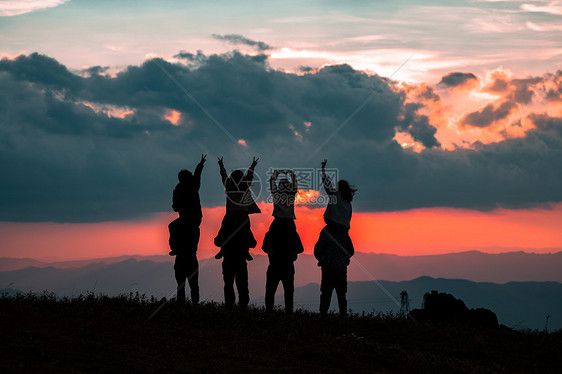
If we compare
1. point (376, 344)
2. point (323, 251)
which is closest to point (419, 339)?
point (376, 344)

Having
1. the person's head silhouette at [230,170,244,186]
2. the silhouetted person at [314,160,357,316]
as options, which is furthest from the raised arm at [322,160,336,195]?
the person's head silhouette at [230,170,244,186]

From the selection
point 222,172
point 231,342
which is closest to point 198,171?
point 222,172

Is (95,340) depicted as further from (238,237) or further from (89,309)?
(238,237)

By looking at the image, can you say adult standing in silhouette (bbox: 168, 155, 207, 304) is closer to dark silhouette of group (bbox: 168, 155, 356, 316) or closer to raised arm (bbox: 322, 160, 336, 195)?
dark silhouette of group (bbox: 168, 155, 356, 316)

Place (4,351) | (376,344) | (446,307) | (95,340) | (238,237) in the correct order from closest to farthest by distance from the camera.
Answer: (4,351), (95,340), (376,344), (238,237), (446,307)

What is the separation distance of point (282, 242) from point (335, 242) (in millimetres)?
1486

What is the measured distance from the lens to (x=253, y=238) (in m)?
16.7

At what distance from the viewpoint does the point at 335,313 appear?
1827 cm

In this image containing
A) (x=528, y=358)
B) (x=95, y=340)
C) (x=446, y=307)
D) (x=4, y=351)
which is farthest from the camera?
(x=446, y=307)

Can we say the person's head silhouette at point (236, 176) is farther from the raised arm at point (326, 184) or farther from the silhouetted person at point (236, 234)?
the raised arm at point (326, 184)

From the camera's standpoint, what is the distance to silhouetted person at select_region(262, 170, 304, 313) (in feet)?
54.2

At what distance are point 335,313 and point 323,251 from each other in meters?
2.55

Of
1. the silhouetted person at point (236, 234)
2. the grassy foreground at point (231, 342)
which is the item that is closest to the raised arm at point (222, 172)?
the silhouetted person at point (236, 234)

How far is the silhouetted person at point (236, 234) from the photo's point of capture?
16312mm
